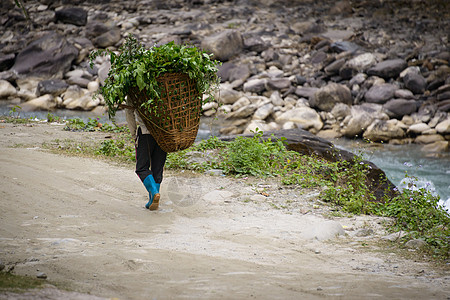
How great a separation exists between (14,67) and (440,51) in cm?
1716

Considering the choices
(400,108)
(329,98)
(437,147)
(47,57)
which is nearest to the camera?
(437,147)

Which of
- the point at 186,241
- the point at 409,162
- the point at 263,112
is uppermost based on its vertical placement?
the point at 186,241

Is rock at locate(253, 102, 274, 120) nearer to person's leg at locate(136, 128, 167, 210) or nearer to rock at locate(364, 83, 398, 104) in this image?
rock at locate(364, 83, 398, 104)

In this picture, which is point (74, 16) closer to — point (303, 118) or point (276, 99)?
point (276, 99)

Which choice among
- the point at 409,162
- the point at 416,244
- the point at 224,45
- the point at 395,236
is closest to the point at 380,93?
the point at 409,162

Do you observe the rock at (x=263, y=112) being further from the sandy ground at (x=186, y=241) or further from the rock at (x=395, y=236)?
the rock at (x=395, y=236)

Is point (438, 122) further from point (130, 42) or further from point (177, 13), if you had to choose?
point (177, 13)

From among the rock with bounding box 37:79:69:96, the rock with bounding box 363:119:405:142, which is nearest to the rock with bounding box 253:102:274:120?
the rock with bounding box 363:119:405:142

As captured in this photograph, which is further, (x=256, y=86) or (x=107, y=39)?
(x=107, y=39)

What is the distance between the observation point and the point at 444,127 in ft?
41.9

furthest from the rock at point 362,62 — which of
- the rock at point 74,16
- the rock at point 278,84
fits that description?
the rock at point 74,16

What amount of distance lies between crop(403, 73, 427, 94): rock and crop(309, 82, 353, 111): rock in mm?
2064

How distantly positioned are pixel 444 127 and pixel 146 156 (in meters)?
10.8

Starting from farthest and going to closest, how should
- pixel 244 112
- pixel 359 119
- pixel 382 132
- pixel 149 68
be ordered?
pixel 244 112, pixel 359 119, pixel 382 132, pixel 149 68
